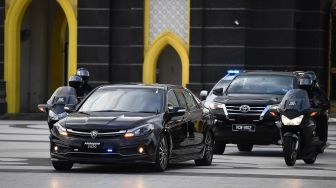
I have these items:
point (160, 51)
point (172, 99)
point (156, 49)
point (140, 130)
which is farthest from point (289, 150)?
point (160, 51)

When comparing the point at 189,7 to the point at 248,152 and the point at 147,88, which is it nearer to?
the point at 248,152

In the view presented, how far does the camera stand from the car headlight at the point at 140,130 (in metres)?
19.1

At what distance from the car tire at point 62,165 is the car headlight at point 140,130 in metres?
1.05

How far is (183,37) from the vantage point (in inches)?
1745

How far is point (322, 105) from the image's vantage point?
80.8 ft

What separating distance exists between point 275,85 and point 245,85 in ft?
2.15

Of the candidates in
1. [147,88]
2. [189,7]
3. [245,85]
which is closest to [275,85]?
[245,85]

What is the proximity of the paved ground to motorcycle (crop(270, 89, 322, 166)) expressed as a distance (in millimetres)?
275

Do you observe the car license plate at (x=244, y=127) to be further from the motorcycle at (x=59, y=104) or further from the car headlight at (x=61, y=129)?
the car headlight at (x=61, y=129)

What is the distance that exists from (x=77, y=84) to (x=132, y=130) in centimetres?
478

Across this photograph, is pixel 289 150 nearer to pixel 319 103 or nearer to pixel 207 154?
pixel 207 154

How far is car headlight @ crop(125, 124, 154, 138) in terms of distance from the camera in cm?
1911

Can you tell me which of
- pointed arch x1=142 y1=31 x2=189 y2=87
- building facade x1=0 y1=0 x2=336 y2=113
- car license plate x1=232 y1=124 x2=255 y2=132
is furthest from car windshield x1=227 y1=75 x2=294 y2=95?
pointed arch x1=142 y1=31 x2=189 y2=87

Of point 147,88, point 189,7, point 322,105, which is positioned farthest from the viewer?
point 189,7
